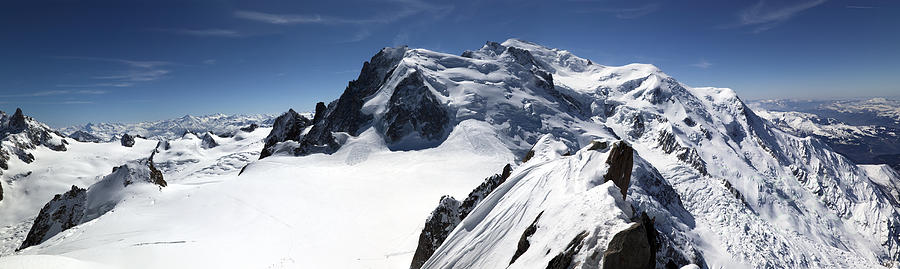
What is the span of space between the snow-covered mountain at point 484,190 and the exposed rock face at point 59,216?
611cm

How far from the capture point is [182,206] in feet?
111

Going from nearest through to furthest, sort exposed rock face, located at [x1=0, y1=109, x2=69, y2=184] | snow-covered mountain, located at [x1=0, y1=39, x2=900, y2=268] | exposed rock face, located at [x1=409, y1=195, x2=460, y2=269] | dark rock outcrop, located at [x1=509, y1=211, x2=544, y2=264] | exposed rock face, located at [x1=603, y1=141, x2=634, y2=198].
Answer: dark rock outcrop, located at [x1=509, y1=211, x2=544, y2=264] → snow-covered mountain, located at [x1=0, y1=39, x2=900, y2=268] → exposed rock face, located at [x1=603, y1=141, x2=634, y2=198] → exposed rock face, located at [x1=409, y1=195, x2=460, y2=269] → exposed rock face, located at [x1=0, y1=109, x2=69, y2=184]

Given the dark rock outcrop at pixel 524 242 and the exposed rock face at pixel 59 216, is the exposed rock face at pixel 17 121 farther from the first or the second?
the dark rock outcrop at pixel 524 242

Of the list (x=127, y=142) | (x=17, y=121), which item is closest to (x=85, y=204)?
(x=17, y=121)

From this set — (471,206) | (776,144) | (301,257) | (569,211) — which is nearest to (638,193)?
(471,206)

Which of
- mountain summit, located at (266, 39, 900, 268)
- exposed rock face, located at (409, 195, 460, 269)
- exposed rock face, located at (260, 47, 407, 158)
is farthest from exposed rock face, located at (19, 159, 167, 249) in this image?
exposed rock face, located at (409, 195, 460, 269)

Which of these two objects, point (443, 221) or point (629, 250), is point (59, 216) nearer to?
point (443, 221)

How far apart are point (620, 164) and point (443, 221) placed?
466 inches

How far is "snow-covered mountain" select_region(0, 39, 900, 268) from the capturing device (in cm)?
1662

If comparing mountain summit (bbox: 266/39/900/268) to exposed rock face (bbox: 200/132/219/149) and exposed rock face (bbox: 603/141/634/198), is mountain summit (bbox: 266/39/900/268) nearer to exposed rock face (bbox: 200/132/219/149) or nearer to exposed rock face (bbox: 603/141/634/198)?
exposed rock face (bbox: 603/141/634/198)

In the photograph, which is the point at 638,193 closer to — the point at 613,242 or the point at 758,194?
the point at 613,242

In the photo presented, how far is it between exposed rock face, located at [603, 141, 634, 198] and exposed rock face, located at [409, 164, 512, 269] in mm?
8224

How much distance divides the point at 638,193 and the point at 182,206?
48.1 meters

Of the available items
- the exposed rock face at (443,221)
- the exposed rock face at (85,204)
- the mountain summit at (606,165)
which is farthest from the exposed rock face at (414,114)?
the exposed rock face at (443,221)
